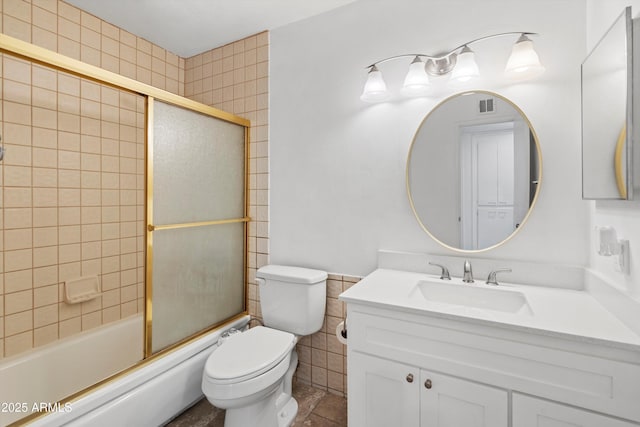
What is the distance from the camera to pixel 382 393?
4.02ft

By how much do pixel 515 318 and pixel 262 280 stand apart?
1330 mm

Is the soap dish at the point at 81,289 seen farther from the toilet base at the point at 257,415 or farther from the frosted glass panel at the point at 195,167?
the toilet base at the point at 257,415

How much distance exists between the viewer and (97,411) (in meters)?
1.30

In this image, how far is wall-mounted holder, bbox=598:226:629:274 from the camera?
3.30 feet

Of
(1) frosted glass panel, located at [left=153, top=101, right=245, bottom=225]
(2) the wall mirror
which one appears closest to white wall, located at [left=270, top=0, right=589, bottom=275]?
(2) the wall mirror

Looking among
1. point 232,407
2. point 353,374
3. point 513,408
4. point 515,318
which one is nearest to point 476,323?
point 515,318

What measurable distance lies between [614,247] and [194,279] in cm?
193

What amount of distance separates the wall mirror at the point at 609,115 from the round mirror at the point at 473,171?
21 cm

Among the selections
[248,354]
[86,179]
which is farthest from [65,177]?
[248,354]

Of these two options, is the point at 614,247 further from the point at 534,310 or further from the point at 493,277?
the point at 493,277

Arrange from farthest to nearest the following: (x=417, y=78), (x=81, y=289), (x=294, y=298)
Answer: (x=81, y=289), (x=294, y=298), (x=417, y=78)

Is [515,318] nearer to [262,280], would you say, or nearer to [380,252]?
[380,252]

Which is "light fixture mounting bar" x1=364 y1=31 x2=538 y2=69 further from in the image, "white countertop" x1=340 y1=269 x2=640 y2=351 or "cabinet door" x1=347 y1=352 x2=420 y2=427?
"cabinet door" x1=347 y1=352 x2=420 y2=427

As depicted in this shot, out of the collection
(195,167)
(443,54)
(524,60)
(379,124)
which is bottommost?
(195,167)
